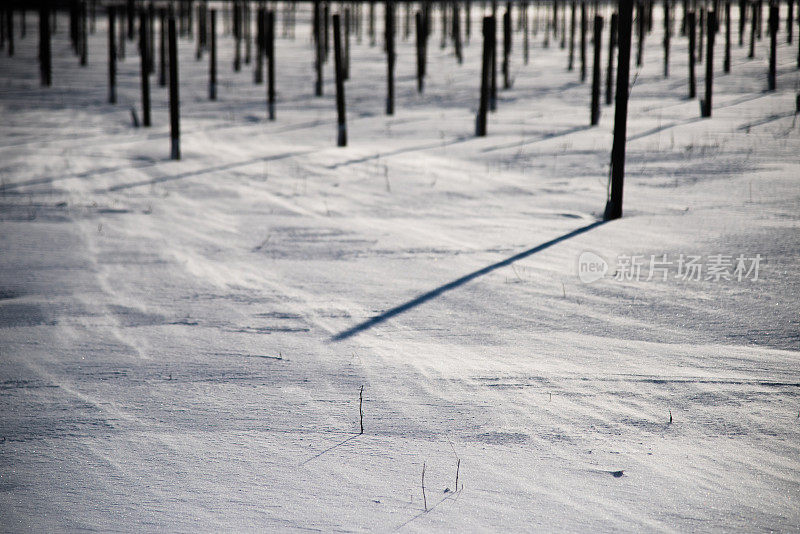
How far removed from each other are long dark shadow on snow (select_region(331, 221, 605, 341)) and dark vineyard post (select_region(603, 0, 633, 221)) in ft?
0.81

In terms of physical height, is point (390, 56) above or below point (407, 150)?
above

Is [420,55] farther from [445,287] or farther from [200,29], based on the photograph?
[445,287]

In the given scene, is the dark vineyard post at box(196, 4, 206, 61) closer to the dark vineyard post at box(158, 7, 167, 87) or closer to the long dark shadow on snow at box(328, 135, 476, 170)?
the dark vineyard post at box(158, 7, 167, 87)

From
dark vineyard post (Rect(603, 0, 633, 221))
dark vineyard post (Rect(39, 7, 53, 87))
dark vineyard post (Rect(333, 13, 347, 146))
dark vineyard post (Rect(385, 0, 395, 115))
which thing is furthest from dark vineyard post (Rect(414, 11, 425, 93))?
dark vineyard post (Rect(603, 0, 633, 221))

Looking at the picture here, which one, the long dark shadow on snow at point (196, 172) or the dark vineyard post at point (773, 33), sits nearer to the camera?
the long dark shadow on snow at point (196, 172)

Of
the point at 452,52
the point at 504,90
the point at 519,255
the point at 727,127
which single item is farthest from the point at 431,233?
the point at 452,52

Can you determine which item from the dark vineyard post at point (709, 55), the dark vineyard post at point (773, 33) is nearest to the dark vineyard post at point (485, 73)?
the dark vineyard post at point (709, 55)

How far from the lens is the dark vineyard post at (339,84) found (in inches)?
390

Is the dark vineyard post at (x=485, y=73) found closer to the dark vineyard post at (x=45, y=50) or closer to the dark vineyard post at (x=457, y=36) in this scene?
the dark vineyard post at (x=45, y=50)

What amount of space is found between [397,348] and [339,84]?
7228 millimetres

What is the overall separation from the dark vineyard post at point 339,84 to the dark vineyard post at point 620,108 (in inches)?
191

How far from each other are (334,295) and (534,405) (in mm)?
1874

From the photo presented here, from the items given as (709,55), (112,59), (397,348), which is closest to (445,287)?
(397,348)

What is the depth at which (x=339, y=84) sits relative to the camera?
33.5 feet
